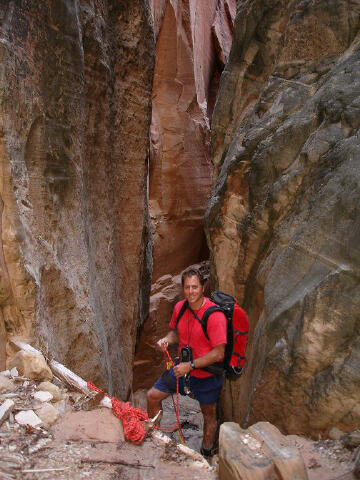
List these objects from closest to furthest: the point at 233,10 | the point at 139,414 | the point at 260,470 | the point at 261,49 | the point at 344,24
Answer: the point at 260,470 → the point at 139,414 → the point at 344,24 → the point at 261,49 → the point at 233,10

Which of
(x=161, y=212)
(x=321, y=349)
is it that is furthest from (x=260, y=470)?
(x=161, y=212)

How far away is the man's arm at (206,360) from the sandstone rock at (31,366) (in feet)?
3.54

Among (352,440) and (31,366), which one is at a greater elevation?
(31,366)

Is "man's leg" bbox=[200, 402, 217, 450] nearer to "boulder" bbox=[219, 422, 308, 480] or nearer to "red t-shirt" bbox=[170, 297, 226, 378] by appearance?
"red t-shirt" bbox=[170, 297, 226, 378]

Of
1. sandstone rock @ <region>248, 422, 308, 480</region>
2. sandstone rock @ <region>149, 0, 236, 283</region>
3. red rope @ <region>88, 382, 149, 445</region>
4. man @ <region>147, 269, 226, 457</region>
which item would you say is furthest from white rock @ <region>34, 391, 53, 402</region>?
sandstone rock @ <region>149, 0, 236, 283</region>

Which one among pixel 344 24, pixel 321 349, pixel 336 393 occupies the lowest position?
pixel 336 393

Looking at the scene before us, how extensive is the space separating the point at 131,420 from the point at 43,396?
0.67 meters

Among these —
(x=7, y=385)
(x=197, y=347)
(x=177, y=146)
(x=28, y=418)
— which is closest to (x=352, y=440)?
(x=197, y=347)

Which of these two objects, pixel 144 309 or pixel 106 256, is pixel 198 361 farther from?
pixel 144 309

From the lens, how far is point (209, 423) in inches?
170

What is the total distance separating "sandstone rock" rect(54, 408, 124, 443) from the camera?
2.83m

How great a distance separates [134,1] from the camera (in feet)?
21.7

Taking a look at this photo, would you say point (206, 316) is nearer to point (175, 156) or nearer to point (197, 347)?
point (197, 347)

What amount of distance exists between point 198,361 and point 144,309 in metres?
5.15
